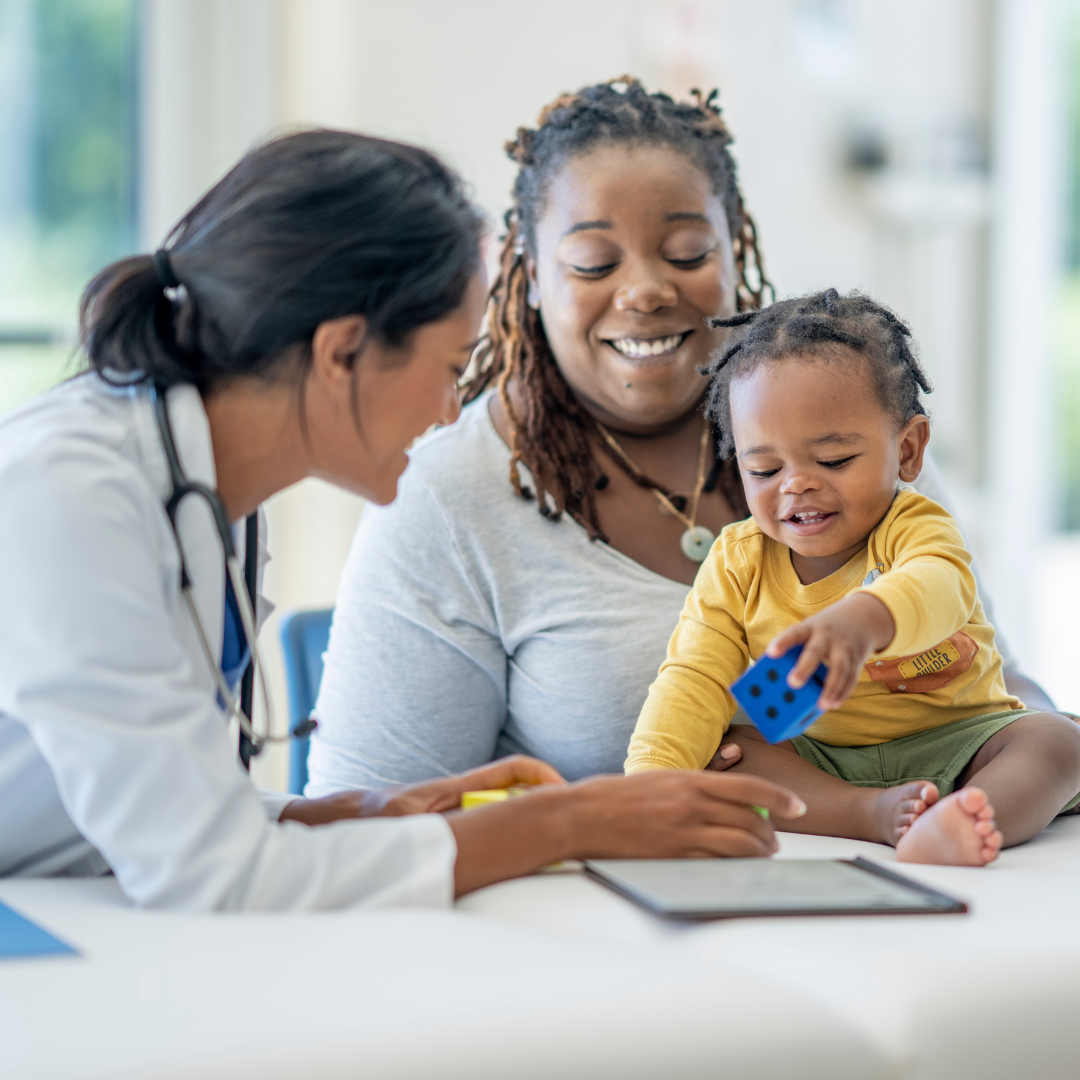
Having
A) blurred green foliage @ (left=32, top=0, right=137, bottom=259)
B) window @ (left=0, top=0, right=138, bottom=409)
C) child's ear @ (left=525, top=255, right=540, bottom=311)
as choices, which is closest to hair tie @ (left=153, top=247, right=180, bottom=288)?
child's ear @ (left=525, top=255, right=540, bottom=311)

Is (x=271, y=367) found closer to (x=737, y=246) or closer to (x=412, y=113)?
(x=737, y=246)

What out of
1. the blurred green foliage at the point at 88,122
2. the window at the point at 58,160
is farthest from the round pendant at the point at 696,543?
the blurred green foliage at the point at 88,122

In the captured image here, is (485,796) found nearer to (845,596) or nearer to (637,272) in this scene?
(845,596)

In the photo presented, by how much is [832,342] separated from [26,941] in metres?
0.90

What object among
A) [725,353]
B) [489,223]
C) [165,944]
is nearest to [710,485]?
[725,353]

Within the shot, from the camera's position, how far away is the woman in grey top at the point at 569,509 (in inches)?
58.0

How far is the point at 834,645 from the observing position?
980mm

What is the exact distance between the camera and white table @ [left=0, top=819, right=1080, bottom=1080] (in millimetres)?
641

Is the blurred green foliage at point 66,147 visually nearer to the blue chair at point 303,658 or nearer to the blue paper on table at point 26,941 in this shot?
the blue chair at point 303,658

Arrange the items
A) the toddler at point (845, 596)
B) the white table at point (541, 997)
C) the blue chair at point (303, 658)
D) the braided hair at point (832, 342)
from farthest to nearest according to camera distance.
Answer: the blue chair at point (303, 658) → the braided hair at point (832, 342) → the toddler at point (845, 596) → the white table at point (541, 997)

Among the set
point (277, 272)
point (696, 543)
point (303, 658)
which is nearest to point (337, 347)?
point (277, 272)

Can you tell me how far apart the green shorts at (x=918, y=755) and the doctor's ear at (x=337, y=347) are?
615mm

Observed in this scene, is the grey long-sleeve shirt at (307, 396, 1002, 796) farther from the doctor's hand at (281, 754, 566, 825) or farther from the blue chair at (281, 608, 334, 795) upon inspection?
the doctor's hand at (281, 754, 566, 825)

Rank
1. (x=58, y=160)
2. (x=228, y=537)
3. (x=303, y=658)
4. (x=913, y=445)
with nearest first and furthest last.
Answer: (x=228, y=537) → (x=913, y=445) → (x=303, y=658) → (x=58, y=160)
